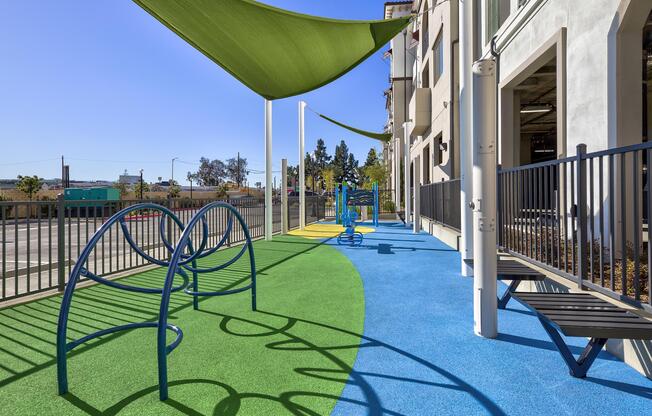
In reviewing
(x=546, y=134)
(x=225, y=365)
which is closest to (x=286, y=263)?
(x=225, y=365)

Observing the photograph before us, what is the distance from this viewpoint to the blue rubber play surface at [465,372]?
2318 millimetres

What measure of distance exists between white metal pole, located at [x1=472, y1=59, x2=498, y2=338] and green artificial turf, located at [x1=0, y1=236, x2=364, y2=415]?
4.26 ft

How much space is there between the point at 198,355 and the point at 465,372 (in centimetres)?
220

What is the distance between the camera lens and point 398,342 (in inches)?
132

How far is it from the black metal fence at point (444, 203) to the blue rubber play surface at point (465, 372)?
5273 mm

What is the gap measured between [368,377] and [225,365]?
45.4 inches

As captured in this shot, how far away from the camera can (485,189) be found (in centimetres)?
339

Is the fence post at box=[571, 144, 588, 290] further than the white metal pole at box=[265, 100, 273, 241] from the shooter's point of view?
No

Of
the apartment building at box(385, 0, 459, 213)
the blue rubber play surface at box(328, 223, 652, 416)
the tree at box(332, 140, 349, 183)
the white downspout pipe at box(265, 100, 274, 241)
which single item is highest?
the tree at box(332, 140, 349, 183)

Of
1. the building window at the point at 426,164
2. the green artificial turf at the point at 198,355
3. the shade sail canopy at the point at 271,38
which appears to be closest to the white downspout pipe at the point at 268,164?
the shade sail canopy at the point at 271,38

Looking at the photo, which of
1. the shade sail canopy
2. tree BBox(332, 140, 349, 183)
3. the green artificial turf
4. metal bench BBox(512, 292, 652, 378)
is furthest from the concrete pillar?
tree BBox(332, 140, 349, 183)

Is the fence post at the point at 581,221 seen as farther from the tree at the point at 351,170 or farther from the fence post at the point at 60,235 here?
the tree at the point at 351,170

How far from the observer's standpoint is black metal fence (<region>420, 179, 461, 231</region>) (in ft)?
31.2

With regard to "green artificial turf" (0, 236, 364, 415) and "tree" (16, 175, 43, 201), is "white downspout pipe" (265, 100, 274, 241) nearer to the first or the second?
"green artificial turf" (0, 236, 364, 415)
